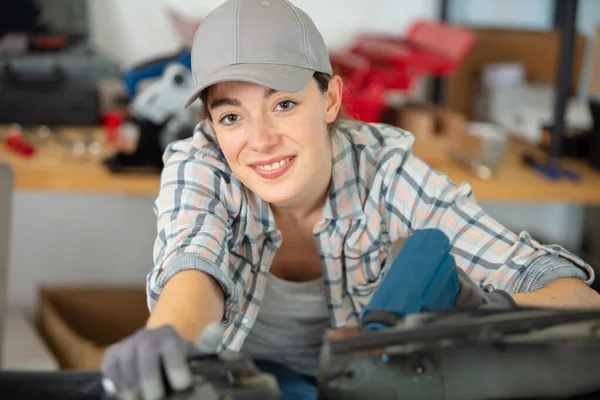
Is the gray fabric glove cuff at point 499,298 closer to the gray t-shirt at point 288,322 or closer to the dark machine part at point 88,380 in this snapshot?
the dark machine part at point 88,380

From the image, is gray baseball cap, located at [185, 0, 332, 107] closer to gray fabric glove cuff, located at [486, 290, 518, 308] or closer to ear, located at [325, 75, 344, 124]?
ear, located at [325, 75, 344, 124]

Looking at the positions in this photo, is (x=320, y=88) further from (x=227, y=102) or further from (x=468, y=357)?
(x=468, y=357)

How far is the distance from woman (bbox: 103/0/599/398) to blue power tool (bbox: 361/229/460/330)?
0.37ft

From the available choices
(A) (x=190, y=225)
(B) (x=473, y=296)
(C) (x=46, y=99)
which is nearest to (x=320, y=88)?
(A) (x=190, y=225)

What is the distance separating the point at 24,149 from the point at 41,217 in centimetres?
66

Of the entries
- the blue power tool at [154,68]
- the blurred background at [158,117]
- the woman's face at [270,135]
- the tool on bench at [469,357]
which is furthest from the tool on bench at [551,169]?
the tool on bench at [469,357]

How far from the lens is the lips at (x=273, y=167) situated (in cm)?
105

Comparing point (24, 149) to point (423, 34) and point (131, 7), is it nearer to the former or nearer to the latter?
point (131, 7)

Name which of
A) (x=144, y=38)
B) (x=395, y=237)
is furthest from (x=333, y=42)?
(x=395, y=237)

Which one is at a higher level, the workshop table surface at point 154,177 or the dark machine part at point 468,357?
the dark machine part at point 468,357

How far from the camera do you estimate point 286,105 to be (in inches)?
41.4

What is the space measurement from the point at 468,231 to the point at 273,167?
11.1 inches

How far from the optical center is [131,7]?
90.4 inches

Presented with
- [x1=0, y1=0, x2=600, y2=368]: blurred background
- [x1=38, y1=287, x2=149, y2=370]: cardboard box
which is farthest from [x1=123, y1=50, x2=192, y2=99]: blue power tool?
[x1=38, y1=287, x2=149, y2=370]: cardboard box
